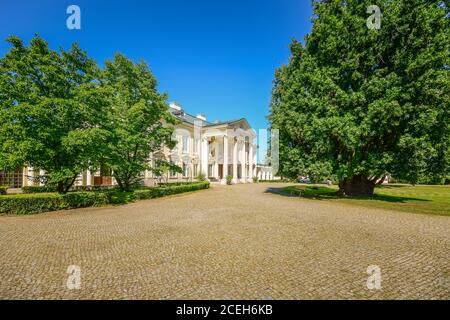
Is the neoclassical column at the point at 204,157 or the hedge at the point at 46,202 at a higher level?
the neoclassical column at the point at 204,157

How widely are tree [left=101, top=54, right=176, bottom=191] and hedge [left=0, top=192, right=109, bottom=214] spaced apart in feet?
8.68

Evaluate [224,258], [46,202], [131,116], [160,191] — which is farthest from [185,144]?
[224,258]

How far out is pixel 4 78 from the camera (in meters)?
10.8

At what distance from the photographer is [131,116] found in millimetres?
15859

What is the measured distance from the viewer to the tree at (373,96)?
43.4 feet

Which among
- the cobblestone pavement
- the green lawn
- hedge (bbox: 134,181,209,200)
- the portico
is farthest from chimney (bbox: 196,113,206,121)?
the cobblestone pavement

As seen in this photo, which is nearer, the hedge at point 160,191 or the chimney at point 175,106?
the hedge at point 160,191

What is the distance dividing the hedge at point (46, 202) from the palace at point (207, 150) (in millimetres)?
14062

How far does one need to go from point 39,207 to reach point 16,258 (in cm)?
758

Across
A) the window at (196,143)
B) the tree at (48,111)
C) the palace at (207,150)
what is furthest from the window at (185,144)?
the tree at (48,111)

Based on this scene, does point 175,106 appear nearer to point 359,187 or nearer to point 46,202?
point 46,202

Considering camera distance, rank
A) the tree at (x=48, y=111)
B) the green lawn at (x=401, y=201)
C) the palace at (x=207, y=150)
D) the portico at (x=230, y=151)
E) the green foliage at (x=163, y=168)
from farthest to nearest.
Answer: the portico at (x=230, y=151) < the palace at (x=207, y=150) < the green foliage at (x=163, y=168) < the green lawn at (x=401, y=201) < the tree at (x=48, y=111)

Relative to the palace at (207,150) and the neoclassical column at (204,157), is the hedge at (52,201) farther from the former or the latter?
the neoclassical column at (204,157)

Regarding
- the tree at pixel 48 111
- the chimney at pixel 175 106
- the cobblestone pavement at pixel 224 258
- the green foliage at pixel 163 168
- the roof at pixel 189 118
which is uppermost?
the chimney at pixel 175 106
